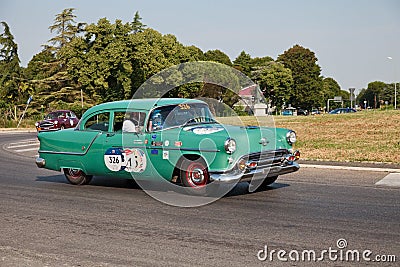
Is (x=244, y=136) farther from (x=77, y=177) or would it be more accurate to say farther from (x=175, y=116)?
(x=77, y=177)

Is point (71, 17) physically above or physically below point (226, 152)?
above

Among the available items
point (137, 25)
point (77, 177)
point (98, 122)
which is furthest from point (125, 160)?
point (137, 25)

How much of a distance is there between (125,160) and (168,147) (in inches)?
38.7

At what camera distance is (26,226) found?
25.1 ft

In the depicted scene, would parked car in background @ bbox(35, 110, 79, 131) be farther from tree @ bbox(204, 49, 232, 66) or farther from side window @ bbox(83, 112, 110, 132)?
side window @ bbox(83, 112, 110, 132)

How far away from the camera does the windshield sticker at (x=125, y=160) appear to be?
9953 mm

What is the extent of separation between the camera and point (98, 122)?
431 inches

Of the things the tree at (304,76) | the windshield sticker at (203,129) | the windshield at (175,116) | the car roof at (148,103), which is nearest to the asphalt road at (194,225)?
the windshield sticker at (203,129)

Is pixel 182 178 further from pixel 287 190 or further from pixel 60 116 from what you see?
pixel 60 116

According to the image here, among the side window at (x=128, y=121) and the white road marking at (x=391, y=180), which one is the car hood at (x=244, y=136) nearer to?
the side window at (x=128, y=121)

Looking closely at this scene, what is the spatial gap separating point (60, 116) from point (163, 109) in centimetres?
2925

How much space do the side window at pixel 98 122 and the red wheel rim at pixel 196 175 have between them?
6.90 ft

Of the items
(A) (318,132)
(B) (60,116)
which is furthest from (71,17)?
(A) (318,132)

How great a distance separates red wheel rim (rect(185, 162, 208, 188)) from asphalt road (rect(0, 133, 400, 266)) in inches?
17.7
